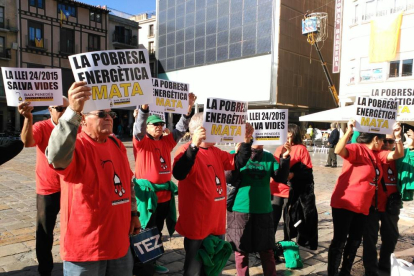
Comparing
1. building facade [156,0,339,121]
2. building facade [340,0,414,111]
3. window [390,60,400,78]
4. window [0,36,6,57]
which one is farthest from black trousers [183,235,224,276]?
window [0,36,6,57]

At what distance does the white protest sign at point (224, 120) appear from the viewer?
3.53 meters

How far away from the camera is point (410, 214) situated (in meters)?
6.99

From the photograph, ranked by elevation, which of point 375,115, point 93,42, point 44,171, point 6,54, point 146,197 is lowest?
point 146,197

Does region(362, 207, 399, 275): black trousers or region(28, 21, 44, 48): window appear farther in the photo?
region(28, 21, 44, 48): window

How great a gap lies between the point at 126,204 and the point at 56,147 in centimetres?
75

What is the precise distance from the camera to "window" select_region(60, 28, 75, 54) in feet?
113

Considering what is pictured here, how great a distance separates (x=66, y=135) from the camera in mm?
2072

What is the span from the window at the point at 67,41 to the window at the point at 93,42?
71.6 inches

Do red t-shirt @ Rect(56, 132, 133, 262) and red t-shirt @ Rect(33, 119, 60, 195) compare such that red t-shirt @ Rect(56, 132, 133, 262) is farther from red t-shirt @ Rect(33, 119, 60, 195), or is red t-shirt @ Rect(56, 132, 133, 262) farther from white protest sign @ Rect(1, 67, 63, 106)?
white protest sign @ Rect(1, 67, 63, 106)

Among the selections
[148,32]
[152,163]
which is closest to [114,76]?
[152,163]

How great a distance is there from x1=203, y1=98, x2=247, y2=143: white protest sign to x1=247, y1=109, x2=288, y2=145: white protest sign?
282 mm

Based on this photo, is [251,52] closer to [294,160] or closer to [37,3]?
[37,3]

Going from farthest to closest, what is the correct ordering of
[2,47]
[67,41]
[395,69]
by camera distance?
[67,41]
[2,47]
[395,69]

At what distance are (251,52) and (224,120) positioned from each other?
95.4 ft
